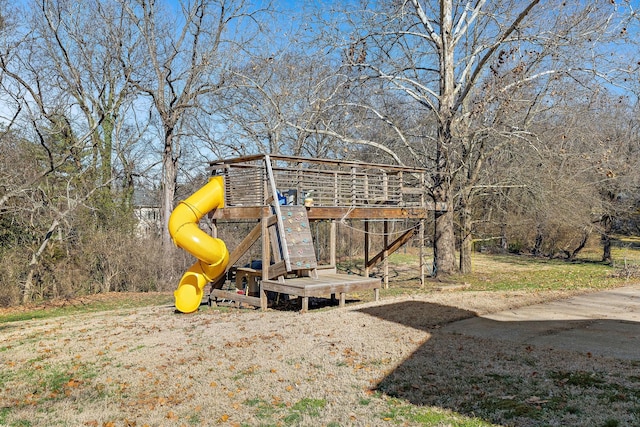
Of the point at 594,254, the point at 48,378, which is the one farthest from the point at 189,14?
the point at 594,254

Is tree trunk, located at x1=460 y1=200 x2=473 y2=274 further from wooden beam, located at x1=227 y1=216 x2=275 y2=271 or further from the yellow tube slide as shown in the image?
the yellow tube slide

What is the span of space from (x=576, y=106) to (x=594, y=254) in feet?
52.8

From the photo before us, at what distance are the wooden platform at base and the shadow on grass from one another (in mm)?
1925

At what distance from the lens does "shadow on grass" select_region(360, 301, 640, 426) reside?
5441 mm

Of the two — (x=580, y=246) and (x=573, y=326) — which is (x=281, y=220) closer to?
(x=573, y=326)

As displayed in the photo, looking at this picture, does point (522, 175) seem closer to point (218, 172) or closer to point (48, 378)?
point (218, 172)

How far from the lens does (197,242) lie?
1241cm

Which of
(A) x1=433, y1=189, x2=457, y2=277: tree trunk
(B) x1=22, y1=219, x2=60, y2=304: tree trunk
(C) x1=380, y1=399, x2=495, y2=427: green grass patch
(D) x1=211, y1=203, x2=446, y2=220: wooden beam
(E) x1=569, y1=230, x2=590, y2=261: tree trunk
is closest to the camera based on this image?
(C) x1=380, y1=399, x2=495, y2=427: green grass patch

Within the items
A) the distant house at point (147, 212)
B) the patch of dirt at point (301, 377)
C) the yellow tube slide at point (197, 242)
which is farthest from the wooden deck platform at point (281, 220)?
the distant house at point (147, 212)

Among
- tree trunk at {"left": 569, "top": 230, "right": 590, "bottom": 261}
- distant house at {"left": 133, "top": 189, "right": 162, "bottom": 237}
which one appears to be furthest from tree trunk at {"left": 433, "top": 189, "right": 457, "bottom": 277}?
tree trunk at {"left": 569, "top": 230, "right": 590, "bottom": 261}

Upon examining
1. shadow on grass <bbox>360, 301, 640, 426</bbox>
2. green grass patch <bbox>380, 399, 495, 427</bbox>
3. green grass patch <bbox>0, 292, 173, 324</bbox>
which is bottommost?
green grass patch <bbox>0, 292, 173, 324</bbox>

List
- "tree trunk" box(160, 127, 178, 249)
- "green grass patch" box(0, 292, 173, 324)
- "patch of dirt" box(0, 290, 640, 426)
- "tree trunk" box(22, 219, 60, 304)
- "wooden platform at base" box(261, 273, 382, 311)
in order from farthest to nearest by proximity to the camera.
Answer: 1. "tree trunk" box(160, 127, 178, 249)
2. "tree trunk" box(22, 219, 60, 304)
3. "green grass patch" box(0, 292, 173, 324)
4. "wooden platform at base" box(261, 273, 382, 311)
5. "patch of dirt" box(0, 290, 640, 426)

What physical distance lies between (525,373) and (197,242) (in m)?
7.80

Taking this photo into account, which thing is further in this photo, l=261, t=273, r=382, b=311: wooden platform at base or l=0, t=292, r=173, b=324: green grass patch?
l=0, t=292, r=173, b=324: green grass patch
